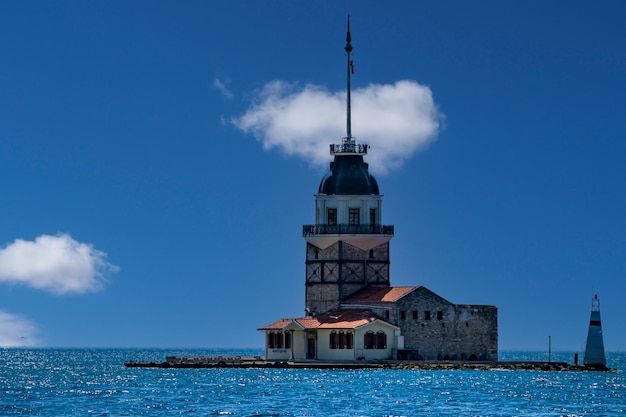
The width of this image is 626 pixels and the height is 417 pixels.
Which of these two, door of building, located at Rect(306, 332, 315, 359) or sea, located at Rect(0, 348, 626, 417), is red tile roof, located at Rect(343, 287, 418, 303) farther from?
sea, located at Rect(0, 348, 626, 417)

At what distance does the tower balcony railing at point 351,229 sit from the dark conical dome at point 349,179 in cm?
218

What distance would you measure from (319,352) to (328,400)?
27568mm

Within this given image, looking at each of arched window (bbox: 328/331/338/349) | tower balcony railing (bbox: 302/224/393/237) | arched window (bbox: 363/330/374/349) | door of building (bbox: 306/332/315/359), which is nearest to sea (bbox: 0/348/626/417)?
arched window (bbox: 328/331/338/349)

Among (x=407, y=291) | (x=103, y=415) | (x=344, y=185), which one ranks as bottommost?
(x=103, y=415)

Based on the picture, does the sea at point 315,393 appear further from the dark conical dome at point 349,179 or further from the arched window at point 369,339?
the dark conical dome at point 349,179

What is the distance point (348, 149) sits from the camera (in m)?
100

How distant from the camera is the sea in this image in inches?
2491

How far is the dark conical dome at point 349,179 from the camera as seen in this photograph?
99.1 m

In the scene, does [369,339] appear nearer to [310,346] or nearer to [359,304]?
[359,304]

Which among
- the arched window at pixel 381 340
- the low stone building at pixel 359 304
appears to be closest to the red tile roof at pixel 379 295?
the low stone building at pixel 359 304

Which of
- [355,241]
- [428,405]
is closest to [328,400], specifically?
[428,405]

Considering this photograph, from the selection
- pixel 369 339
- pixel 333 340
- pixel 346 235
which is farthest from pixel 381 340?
pixel 346 235

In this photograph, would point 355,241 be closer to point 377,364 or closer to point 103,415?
point 377,364

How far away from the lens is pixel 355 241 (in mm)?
98688
